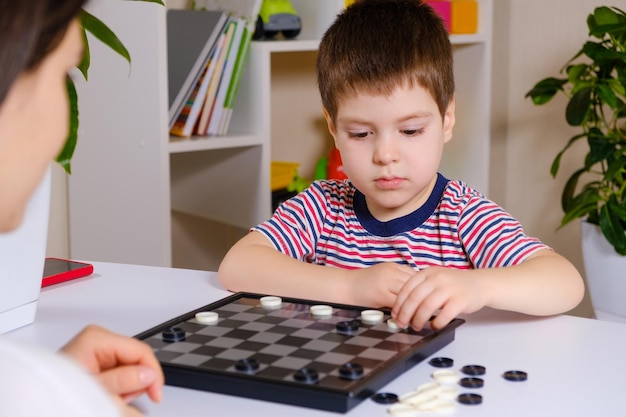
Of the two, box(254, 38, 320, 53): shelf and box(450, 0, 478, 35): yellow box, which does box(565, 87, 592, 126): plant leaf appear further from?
box(254, 38, 320, 53): shelf

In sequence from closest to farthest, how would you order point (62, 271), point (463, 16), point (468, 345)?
point (468, 345)
point (62, 271)
point (463, 16)

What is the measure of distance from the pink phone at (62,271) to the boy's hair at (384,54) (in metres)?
0.41

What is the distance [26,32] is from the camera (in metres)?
0.47

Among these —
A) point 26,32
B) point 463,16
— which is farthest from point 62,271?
point 463,16

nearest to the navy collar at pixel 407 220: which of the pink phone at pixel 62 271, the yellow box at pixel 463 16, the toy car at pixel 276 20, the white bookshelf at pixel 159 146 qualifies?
the pink phone at pixel 62 271

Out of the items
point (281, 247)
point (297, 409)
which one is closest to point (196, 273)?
point (281, 247)

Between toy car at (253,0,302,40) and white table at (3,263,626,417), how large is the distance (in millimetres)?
1197

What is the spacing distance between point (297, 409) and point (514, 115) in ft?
7.45

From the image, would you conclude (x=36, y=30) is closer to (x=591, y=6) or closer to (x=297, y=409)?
(x=297, y=409)

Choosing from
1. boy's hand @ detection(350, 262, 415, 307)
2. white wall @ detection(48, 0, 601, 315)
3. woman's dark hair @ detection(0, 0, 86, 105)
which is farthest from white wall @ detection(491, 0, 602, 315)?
woman's dark hair @ detection(0, 0, 86, 105)

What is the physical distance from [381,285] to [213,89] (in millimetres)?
1314

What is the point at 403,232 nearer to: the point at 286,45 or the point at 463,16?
the point at 286,45

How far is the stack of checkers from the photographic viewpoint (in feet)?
2.43

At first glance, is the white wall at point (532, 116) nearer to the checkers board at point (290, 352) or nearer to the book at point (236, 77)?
the book at point (236, 77)
